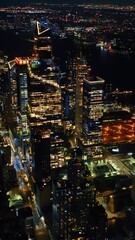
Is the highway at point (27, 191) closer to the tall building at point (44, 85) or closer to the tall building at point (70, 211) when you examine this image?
the tall building at point (70, 211)

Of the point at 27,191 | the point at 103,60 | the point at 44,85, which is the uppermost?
the point at 44,85

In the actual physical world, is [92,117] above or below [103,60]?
below

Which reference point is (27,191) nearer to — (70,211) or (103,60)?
(70,211)

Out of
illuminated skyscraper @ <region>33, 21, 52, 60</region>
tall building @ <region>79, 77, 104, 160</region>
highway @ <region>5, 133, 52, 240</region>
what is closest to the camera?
highway @ <region>5, 133, 52, 240</region>

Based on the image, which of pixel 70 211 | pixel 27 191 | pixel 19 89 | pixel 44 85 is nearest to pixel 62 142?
pixel 27 191

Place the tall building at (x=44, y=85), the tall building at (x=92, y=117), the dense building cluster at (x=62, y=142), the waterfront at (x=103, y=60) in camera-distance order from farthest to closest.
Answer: the waterfront at (x=103, y=60), the tall building at (x=44, y=85), the tall building at (x=92, y=117), the dense building cluster at (x=62, y=142)

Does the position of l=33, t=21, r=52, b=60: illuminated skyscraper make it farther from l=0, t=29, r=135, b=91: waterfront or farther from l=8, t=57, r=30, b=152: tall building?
l=0, t=29, r=135, b=91: waterfront

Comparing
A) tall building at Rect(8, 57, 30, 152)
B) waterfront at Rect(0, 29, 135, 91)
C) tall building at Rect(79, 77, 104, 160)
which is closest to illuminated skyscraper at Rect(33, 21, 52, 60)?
tall building at Rect(8, 57, 30, 152)

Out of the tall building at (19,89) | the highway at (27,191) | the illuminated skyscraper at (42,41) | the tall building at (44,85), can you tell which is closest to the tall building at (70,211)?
the highway at (27,191)

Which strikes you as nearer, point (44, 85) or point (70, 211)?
point (70, 211)

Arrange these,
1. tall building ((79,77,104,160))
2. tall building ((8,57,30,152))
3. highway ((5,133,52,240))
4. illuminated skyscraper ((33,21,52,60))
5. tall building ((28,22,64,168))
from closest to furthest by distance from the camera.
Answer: highway ((5,133,52,240)) → tall building ((79,77,104,160)) → tall building ((28,22,64,168)) → illuminated skyscraper ((33,21,52,60)) → tall building ((8,57,30,152))
